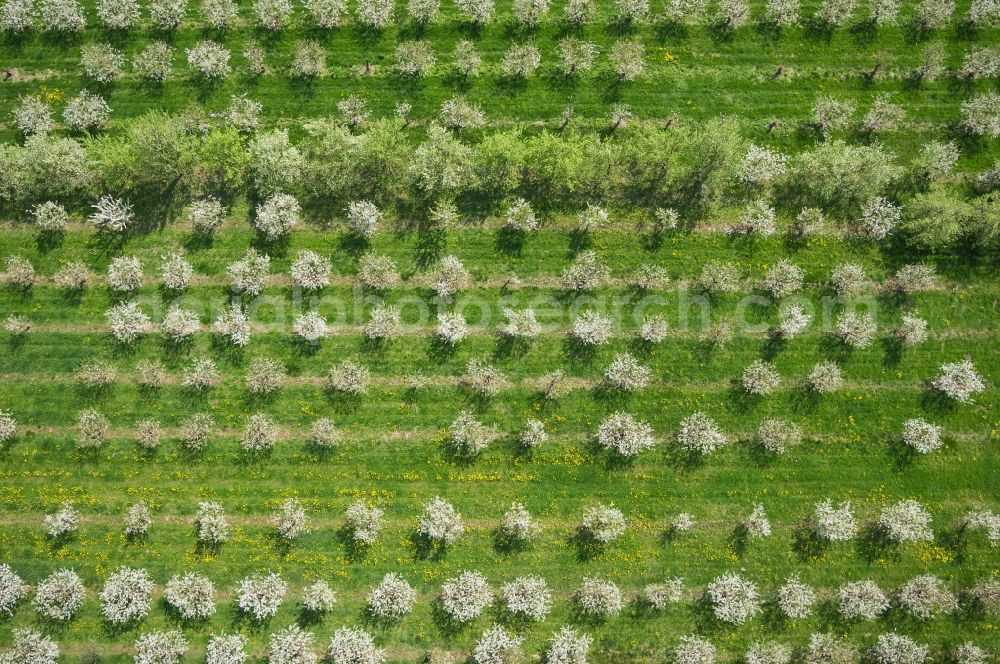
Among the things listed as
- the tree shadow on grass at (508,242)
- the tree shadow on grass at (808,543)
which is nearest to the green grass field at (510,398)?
the tree shadow on grass at (808,543)

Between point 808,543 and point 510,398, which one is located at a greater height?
point 510,398

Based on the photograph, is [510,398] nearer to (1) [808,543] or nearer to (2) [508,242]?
(2) [508,242]

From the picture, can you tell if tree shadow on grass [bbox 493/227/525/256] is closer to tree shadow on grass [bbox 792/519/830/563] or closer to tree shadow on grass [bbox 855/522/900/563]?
tree shadow on grass [bbox 792/519/830/563]

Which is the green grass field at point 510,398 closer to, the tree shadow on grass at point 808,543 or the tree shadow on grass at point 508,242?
the tree shadow on grass at point 808,543

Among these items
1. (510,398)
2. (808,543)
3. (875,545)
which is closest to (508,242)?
(510,398)

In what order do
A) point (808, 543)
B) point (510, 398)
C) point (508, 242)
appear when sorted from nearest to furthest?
point (808, 543) < point (510, 398) < point (508, 242)

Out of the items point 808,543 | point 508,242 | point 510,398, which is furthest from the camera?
point 508,242

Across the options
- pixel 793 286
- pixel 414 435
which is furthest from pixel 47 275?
pixel 793 286

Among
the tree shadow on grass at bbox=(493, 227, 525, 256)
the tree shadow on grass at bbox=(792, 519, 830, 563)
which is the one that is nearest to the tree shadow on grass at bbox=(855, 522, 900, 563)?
the tree shadow on grass at bbox=(792, 519, 830, 563)
